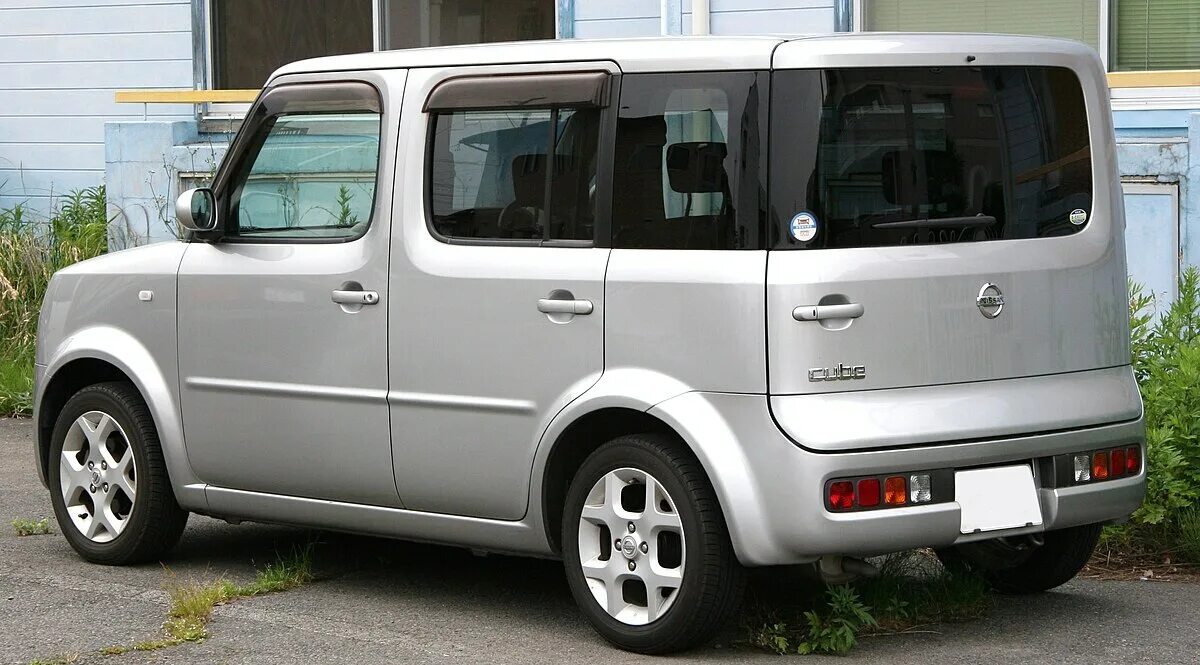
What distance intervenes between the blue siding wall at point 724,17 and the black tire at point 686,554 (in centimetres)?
511

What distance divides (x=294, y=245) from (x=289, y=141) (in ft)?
1.33

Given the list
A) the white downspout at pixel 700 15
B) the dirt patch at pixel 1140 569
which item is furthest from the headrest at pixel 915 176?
the white downspout at pixel 700 15

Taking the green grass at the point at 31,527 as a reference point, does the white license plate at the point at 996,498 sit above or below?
above

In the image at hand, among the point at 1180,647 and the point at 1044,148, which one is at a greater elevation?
the point at 1044,148

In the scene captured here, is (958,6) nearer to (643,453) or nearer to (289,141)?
(289,141)

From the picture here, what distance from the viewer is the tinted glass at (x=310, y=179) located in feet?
20.0

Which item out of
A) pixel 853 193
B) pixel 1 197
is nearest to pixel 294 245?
pixel 853 193

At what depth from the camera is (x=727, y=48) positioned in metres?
5.24

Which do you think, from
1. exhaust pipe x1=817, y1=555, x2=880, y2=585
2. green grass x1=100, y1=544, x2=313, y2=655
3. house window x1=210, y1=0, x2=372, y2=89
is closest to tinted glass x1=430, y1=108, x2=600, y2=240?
exhaust pipe x1=817, y1=555, x2=880, y2=585

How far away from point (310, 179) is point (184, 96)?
617cm

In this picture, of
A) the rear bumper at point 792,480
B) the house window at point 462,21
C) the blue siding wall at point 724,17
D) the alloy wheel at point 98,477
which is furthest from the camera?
the house window at point 462,21

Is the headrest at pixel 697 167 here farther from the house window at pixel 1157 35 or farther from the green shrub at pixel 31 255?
the green shrub at pixel 31 255

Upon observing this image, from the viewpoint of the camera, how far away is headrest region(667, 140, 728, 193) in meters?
5.20

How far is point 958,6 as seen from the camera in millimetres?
9891
